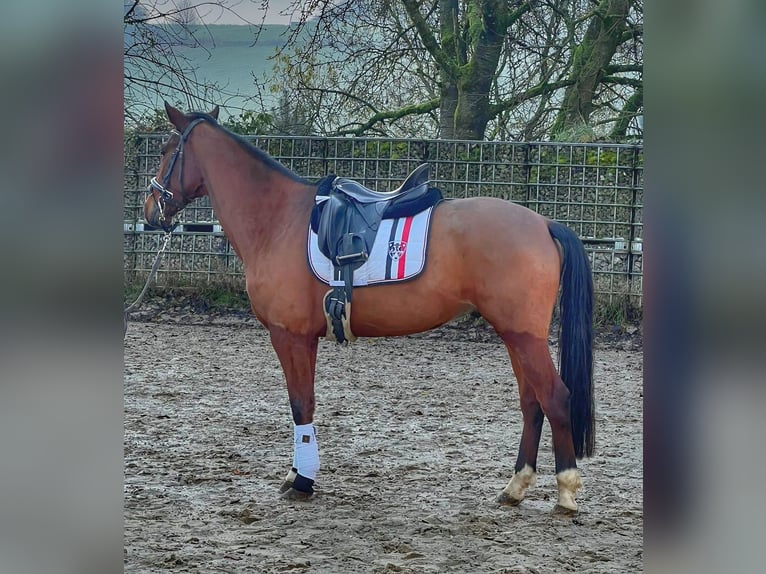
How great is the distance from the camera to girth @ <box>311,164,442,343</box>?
3.59 meters

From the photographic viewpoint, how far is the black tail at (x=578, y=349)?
11.3ft

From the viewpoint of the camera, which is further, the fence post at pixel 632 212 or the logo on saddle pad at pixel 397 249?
the fence post at pixel 632 212

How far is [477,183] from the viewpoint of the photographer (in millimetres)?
8695

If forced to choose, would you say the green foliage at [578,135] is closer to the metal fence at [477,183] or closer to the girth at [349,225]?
the metal fence at [477,183]

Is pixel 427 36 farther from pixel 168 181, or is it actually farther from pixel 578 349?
pixel 578 349

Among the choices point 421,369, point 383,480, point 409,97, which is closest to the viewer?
point 383,480

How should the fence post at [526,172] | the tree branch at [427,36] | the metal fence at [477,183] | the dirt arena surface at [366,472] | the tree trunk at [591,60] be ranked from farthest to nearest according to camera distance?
the tree branch at [427,36] < the tree trunk at [591,60] < the fence post at [526,172] < the metal fence at [477,183] < the dirt arena surface at [366,472]

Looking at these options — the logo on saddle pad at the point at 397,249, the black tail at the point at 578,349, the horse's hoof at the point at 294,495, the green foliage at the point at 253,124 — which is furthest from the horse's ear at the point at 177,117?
the green foliage at the point at 253,124
